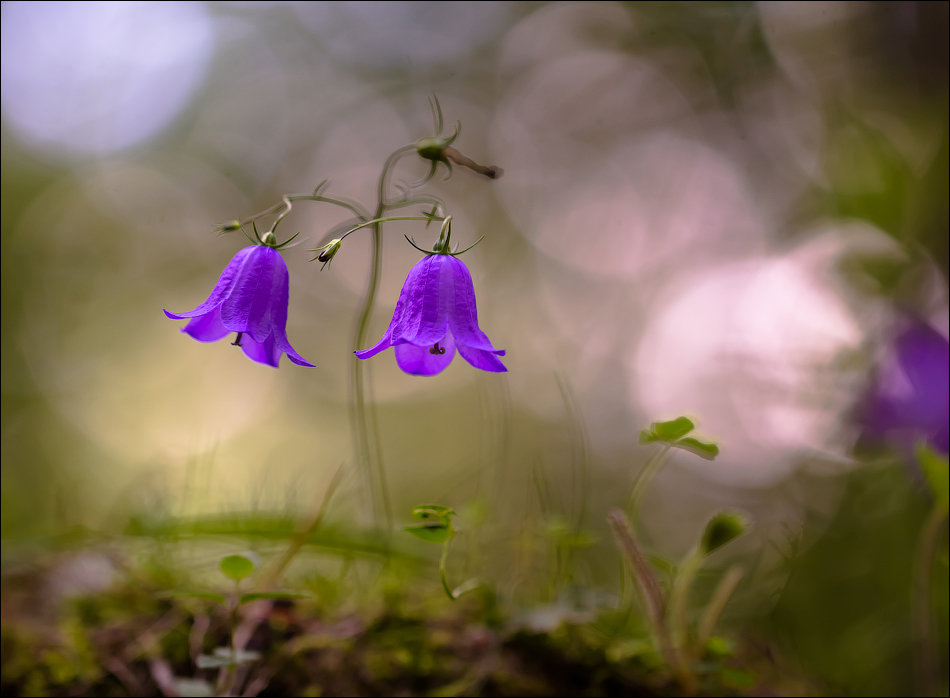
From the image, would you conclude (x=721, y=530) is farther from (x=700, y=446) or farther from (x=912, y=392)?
(x=912, y=392)

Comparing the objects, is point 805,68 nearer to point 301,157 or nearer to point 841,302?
point 841,302

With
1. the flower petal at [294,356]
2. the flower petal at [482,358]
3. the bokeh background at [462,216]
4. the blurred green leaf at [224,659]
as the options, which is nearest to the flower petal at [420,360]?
the flower petal at [482,358]

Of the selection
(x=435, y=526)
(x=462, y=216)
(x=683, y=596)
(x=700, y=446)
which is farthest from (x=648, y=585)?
(x=462, y=216)

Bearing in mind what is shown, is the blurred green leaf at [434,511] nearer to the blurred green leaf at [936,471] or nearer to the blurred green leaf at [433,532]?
the blurred green leaf at [433,532]

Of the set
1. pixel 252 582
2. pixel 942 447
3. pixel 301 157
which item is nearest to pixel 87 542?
pixel 252 582

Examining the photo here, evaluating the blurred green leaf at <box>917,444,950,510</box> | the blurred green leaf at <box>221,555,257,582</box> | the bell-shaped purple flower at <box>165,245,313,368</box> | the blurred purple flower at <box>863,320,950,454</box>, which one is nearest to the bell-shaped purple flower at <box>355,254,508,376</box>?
the bell-shaped purple flower at <box>165,245,313,368</box>
